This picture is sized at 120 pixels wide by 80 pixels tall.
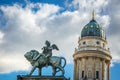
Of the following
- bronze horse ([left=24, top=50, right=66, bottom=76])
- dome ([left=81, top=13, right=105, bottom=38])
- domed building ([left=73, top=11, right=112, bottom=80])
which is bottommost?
bronze horse ([left=24, top=50, right=66, bottom=76])

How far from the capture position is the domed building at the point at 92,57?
10488 cm

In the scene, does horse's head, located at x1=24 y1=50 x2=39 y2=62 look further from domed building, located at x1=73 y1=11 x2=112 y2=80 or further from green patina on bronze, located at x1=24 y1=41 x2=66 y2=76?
domed building, located at x1=73 y1=11 x2=112 y2=80

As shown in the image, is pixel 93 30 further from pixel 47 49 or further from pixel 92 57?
pixel 47 49

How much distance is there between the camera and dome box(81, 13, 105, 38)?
4321 inches

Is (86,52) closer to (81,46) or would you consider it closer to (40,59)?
(81,46)

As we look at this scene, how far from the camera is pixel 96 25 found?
11200cm

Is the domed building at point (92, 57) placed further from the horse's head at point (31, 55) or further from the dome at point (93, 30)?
the horse's head at point (31, 55)

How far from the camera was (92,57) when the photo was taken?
10475 centimetres

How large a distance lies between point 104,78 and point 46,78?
57.2 m

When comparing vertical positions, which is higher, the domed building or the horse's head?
the domed building

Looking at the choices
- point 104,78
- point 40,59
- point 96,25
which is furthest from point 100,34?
point 40,59

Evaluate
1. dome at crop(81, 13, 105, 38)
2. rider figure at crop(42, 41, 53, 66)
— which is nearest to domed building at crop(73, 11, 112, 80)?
dome at crop(81, 13, 105, 38)

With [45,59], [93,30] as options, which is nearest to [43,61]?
[45,59]

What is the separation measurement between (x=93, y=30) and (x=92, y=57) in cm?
872
